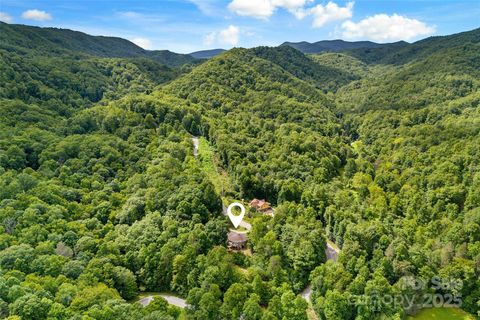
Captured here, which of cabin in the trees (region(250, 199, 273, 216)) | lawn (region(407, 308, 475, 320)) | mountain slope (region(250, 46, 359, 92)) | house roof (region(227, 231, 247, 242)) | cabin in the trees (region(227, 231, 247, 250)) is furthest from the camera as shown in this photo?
mountain slope (region(250, 46, 359, 92))

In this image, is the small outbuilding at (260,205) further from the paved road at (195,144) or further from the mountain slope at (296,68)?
the mountain slope at (296,68)

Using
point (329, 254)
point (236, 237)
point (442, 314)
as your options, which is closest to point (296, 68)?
point (329, 254)

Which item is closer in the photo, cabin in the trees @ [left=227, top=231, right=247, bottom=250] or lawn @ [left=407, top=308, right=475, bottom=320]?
lawn @ [left=407, top=308, right=475, bottom=320]

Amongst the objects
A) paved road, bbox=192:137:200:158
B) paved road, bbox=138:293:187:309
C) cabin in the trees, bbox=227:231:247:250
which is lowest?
paved road, bbox=138:293:187:309

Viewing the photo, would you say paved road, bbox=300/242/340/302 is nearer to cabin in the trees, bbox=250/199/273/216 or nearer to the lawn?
the lawn

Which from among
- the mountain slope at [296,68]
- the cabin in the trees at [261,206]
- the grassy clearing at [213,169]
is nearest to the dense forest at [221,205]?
the grassy clearing at [213,169]

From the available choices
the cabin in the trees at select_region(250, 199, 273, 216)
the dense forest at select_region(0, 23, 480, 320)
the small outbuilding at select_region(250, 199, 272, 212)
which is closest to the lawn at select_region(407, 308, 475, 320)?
the dense forest at select_region(0, 23, 480, 320)

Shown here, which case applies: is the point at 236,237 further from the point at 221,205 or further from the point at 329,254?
the point at 329,254

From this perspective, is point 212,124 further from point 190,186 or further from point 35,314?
point 35,314
